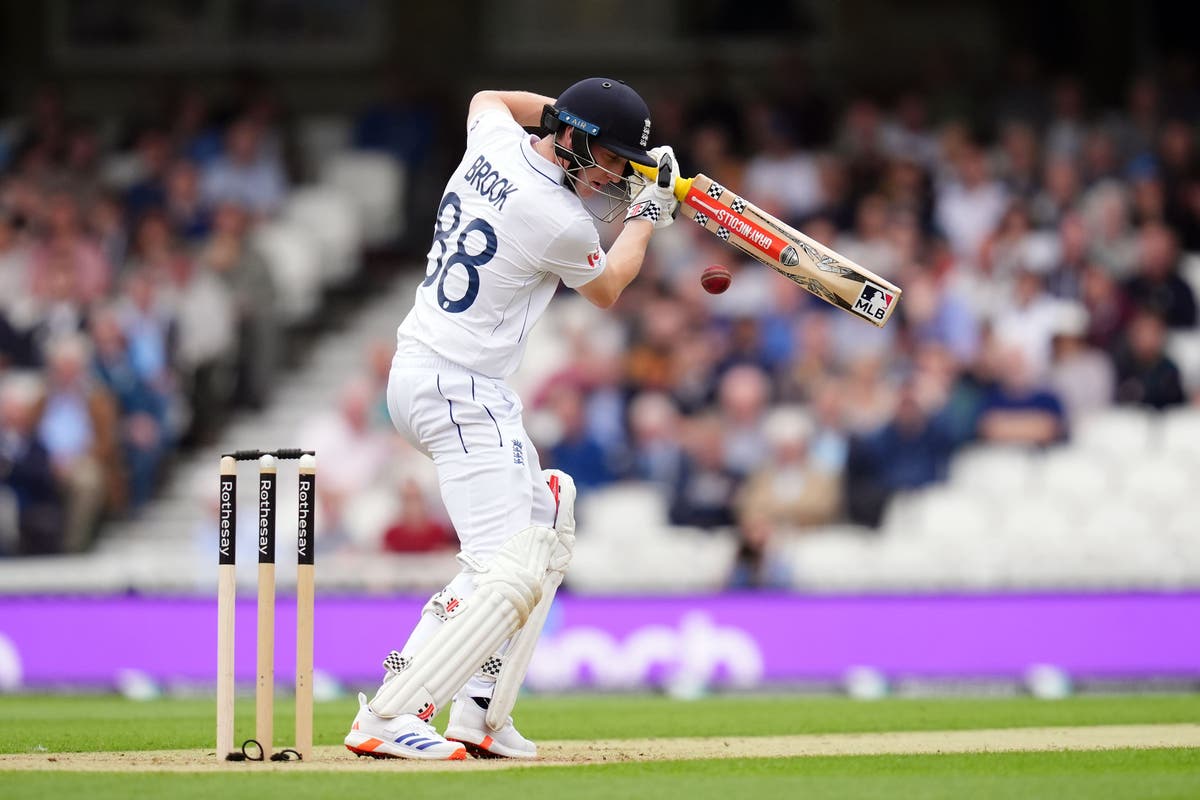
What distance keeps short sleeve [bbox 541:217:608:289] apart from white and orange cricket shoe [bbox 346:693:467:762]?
151 centimetres

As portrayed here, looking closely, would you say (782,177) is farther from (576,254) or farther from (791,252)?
(576,254)

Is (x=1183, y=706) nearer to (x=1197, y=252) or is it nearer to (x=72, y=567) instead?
(x=1197, y=252)

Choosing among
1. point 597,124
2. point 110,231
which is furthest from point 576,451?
point 597,124

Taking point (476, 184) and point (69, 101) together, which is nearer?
point (476, 184)

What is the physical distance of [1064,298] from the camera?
12.6 meters

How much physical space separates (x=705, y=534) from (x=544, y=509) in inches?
212

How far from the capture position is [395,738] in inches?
232

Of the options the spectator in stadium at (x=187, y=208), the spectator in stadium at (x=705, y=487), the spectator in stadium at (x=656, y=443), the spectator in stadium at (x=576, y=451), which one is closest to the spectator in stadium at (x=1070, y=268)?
the spectator in stadium at (x=705, y=487)

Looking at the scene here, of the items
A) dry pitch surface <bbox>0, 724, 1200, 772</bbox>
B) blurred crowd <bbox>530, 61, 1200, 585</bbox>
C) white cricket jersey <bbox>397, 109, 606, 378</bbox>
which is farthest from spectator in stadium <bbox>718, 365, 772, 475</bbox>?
white cricket jersey <bbox>397, 109, 606, 378</bbox>

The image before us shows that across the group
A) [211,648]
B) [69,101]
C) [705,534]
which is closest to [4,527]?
[211,648]

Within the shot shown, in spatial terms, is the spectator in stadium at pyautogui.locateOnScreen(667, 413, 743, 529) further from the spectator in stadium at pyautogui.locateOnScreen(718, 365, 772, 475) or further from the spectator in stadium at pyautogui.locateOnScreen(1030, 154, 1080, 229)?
the spectator in stadium at pyautogui.locateOnScreen(1030, 154, 1080, 229)

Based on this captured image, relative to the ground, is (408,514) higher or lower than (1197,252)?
lower

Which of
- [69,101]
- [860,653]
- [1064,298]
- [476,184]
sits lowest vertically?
[860,653]

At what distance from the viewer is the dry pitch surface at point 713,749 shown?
19.2 ft
